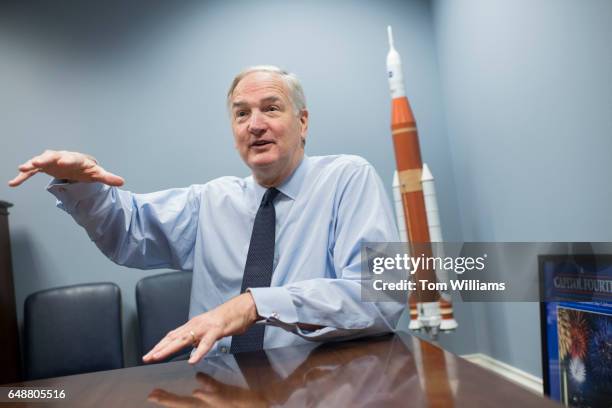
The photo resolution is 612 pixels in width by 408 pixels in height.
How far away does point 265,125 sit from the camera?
1.70 metres

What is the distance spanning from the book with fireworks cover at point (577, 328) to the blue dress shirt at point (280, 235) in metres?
0.91

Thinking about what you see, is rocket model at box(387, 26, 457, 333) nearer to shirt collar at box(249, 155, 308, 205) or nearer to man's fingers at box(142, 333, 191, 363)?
shirt collar at box(249, 155, 308, 205)

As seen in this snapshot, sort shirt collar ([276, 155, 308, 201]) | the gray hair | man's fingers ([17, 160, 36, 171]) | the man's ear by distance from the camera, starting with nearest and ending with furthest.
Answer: man's fingers ([17, 160, 36, 171]) < shirt collar ([276, 155, 308, 201]) < the gray hair < the man's ear

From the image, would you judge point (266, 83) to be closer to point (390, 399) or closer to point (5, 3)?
point (390, 399)

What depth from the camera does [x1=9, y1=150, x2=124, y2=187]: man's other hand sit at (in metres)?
1.25

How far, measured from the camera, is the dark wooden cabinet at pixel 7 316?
9.39 feet

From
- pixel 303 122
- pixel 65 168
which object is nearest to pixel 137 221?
pixel 65 168

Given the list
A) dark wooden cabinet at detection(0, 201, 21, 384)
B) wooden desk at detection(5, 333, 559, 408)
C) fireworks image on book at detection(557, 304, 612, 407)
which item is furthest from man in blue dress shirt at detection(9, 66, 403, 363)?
dark wooden cabinet at detection(0, 201, 21, 384)

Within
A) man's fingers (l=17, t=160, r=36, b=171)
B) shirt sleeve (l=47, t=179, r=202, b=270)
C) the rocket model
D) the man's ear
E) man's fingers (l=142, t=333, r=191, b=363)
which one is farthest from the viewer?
the rocket model

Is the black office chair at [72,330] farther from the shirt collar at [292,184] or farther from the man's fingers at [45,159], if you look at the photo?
the man's fingers at [45,159]

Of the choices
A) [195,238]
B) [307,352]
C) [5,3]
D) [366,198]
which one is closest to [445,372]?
[307,352]

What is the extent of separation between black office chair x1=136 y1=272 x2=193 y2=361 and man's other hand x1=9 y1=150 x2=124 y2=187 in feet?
5.47

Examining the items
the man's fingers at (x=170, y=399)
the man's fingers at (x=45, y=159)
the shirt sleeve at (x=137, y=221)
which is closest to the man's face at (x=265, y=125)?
the shirt sleeve at (x=137, y=221)

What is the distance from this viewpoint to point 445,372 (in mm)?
809
